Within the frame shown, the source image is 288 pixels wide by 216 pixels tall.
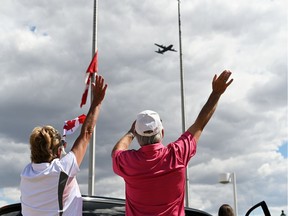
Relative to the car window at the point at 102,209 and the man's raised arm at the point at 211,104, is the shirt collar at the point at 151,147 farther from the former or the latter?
the car window at the point at 102,209

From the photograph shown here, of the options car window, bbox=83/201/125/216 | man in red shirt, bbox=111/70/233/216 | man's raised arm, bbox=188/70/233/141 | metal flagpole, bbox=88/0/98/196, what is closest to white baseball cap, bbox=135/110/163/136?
man in red shirt, bbox=111/70/233/216

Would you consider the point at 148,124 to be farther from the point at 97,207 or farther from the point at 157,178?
the point at 97,207

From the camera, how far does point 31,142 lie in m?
3.47

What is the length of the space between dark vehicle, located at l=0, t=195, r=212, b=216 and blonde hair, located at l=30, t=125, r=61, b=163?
0.77 meters

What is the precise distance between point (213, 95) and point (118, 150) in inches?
30.4

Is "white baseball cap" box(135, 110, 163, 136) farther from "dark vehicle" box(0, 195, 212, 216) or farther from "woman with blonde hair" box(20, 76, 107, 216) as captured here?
"dark vehicle" box(0, 195, 212, 216)

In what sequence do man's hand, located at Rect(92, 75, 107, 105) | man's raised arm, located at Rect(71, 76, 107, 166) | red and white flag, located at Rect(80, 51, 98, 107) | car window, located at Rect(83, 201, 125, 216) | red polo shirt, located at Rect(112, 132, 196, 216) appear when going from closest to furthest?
red polo shirt, located at Rect(112, 132, 196, 216) < man's raised arm, located at Rect(71, 76, 107, 166) < man's hand, located at Rect(92, 75, 107, 105) < car window, located at Rect(83, 201, 125, 216) < red and white flag, located at Rect(80, 51, 98, 107)

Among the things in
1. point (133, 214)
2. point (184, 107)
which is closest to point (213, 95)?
point (133, 214)

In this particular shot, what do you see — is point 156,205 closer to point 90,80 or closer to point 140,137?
point 140,137

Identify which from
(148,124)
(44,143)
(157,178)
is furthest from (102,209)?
(148,124)

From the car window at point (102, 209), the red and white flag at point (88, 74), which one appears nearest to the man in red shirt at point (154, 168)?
the car window at point (102, 209)

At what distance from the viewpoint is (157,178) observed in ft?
10.6

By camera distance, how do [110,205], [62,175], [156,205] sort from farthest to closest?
[110,205] → [62,175] → [156,205]

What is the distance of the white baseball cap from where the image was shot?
127 inches
